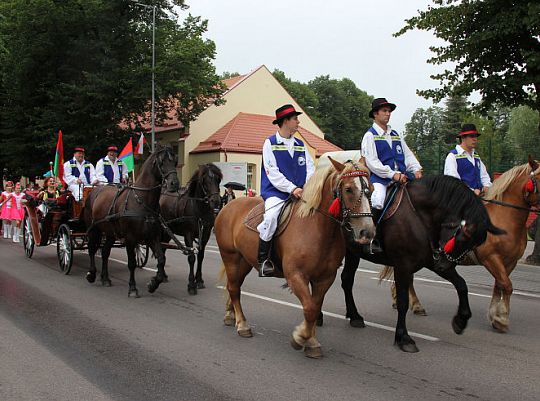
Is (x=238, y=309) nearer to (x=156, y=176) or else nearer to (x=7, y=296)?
(x=156, y=176)

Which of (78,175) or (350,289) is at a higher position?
(78,175)

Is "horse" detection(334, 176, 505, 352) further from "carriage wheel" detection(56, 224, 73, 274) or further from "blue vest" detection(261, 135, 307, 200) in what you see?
"carriage wheel" detection(56, 224, 73, 274)

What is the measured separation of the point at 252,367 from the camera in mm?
5148

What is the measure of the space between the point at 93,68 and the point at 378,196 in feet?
86.6

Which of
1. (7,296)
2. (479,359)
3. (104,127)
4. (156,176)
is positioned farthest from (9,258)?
(104,127)

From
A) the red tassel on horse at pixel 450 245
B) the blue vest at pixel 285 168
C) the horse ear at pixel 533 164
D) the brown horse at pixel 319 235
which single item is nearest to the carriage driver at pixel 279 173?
the blue vest at pixel 285 168

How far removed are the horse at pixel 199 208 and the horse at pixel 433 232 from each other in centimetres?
401

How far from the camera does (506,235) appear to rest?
21.7 ft

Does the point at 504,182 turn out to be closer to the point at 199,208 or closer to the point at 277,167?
the point at 277,167

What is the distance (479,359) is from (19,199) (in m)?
15.6

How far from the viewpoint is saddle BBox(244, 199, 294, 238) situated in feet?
18.8

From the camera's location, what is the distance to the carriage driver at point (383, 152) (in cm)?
623

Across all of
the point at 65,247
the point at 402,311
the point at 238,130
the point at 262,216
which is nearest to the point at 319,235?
the point at 262,216

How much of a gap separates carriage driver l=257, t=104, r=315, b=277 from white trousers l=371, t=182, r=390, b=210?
0.79 meters
